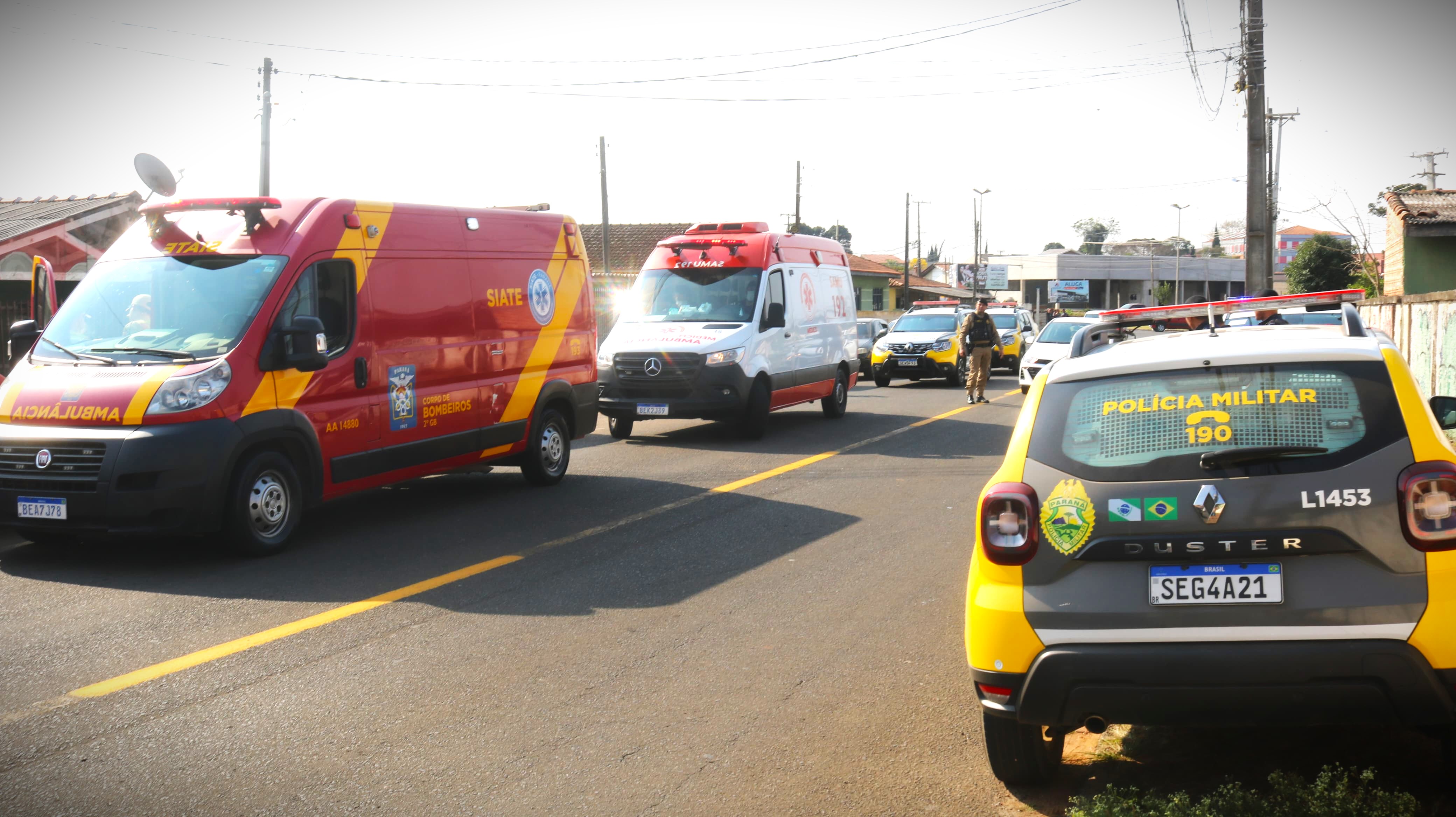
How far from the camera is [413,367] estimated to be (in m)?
9.31

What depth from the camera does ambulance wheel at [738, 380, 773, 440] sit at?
49.1 feet

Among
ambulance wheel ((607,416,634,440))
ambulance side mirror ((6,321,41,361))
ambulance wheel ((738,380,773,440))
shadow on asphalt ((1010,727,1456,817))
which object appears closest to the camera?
shadow on asphalt ((1010,727,1456,817))

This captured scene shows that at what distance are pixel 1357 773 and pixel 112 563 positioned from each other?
7208 mm

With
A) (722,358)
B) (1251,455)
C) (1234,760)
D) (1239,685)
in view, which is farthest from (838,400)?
(1239,685)

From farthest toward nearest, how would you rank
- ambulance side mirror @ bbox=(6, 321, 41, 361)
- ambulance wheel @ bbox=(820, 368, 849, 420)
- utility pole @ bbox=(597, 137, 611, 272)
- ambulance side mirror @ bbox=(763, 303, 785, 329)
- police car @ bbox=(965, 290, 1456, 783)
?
utility pole @ bbox=(597, 137, 611, 272)
ambulance wheel @ bbox=(820, 368, 849, 420)
ambulance side mirror @ bbox=(763, 303, 785, 329)
ambulance side mirror @ bbox=(6, 321, 41, 361)
police car @ bbox=(965, 290, 1456, 783)

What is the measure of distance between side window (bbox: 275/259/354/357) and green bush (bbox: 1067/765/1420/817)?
21.4 feet

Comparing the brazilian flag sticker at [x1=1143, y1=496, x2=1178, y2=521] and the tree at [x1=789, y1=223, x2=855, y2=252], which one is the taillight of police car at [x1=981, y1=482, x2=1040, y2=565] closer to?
the brazilian flag sticker at [x1=1143, y1=496, x2=1178, y2=521]

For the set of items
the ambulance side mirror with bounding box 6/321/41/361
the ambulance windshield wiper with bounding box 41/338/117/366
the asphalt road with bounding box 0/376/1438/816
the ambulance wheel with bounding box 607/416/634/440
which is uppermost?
A: the ambulance side mirror with bounding box 6/321/41/361

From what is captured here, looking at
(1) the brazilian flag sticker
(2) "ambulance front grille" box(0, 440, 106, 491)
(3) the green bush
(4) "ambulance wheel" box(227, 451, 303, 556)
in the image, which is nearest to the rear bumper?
(3) the green bush

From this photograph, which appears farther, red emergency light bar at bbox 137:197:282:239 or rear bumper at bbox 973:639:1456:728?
red emergency light bar at bbox 137:197:282:239

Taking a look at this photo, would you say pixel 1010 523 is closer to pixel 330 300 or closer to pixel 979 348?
pixel 330 300

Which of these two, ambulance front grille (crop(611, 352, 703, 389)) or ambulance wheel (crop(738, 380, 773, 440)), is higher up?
ambulance front grille (crop(611, 352, 703, 389))

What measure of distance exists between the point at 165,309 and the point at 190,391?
975 mm

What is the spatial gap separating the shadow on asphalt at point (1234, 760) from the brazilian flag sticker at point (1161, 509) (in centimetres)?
88
